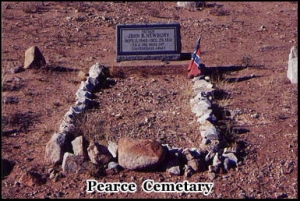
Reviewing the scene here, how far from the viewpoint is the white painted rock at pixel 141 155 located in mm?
7168

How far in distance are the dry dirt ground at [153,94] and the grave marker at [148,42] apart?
20 centimetres

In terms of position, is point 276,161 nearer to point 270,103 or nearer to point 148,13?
point 270,103

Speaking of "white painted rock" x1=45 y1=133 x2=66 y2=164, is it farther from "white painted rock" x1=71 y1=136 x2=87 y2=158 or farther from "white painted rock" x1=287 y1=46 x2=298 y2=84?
"white painted rock" x1=287 y1=46 x2=298 y2=84

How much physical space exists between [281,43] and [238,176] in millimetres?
7060

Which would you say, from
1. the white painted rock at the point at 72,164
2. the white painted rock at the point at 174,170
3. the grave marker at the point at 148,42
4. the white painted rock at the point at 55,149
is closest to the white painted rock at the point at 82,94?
the grave marker at the point at 148,42

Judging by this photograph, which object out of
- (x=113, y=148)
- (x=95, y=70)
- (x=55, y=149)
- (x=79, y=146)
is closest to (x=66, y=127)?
(x=55, y=149)

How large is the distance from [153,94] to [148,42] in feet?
5.78

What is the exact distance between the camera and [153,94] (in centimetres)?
1029

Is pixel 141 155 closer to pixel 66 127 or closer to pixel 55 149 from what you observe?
pixel 55 149

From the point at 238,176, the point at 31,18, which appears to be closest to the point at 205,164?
the point at 238,176

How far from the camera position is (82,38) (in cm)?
1414

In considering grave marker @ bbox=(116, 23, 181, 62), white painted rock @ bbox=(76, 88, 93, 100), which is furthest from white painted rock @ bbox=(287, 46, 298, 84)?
white painted rock @ bbox=(76, 88, 93, 100)

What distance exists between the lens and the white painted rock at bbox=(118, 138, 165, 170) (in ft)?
23.5

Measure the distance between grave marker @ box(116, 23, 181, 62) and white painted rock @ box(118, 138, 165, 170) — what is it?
15.4ft
